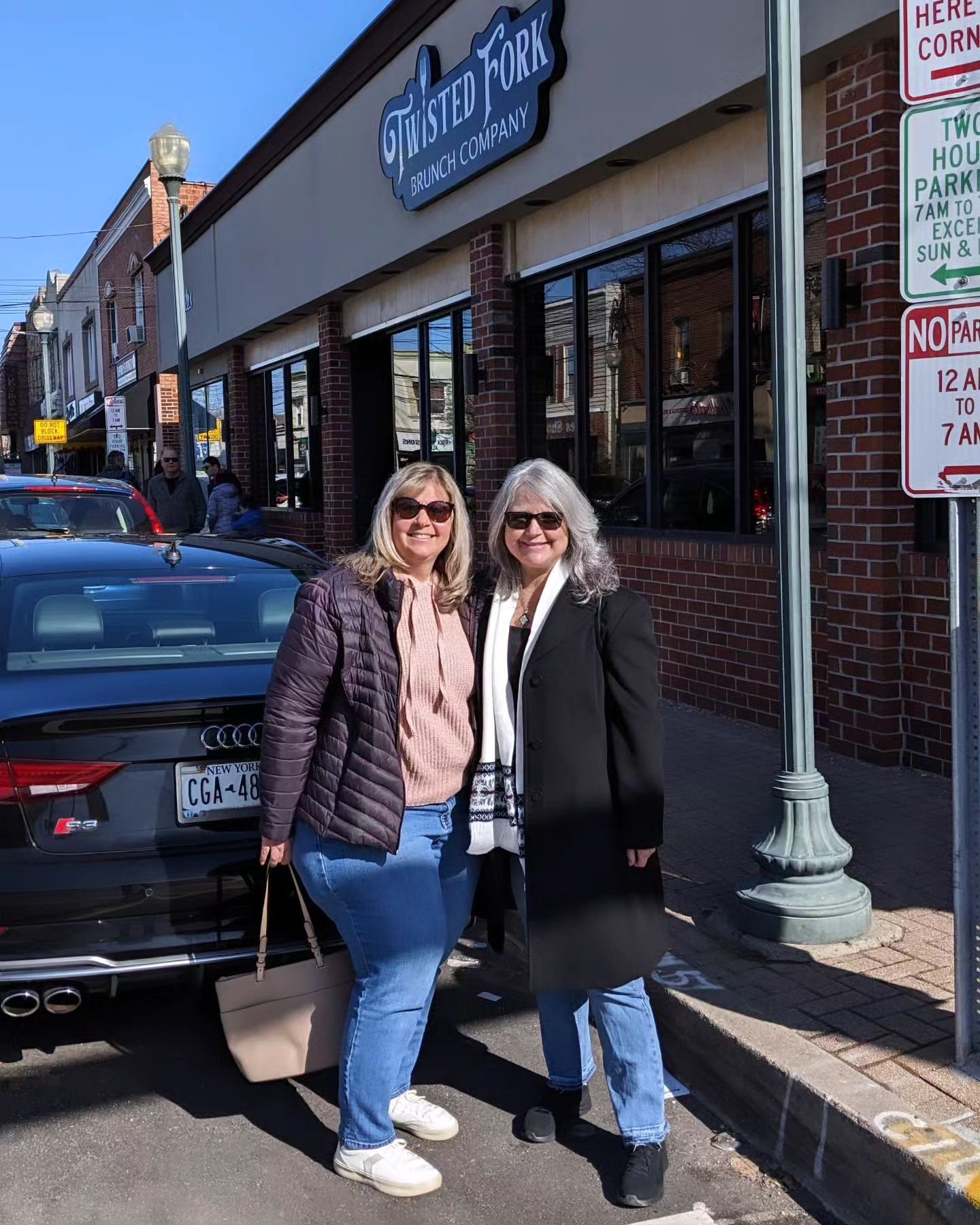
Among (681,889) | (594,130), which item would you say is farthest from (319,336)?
(681,889)

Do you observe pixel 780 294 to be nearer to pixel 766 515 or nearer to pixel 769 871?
pixel 769 871

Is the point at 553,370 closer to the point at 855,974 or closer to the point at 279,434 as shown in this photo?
the point at 855,974

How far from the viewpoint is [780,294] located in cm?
419

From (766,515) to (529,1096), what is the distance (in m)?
4.73

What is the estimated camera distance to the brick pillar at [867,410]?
632cm

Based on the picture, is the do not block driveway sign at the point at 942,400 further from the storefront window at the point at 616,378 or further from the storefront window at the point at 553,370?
the storefront window at the point at 553,370

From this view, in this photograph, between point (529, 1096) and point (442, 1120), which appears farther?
point (529, 1096)

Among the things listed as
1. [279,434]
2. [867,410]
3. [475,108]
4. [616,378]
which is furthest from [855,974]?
[279,434]

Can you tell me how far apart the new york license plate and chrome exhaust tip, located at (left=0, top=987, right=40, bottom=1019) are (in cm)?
60

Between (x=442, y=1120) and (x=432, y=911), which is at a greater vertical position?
(x=432, y=911)

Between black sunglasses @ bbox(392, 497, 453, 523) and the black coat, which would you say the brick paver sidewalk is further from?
black sunglasses @ bbox(392, 497, 453, 523)

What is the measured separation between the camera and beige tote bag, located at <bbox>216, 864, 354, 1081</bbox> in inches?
132

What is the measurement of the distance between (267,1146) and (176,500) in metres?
12.3

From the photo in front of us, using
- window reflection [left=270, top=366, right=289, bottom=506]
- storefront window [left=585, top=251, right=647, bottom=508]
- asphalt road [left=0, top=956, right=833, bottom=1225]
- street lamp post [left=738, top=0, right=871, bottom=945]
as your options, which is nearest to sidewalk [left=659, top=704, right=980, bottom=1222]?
street lamp post [left=738, top=0, right=871, bottom=945]
